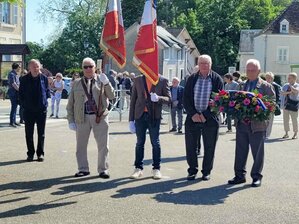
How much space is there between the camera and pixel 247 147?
29.8 ft

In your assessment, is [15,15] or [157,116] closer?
[157,116]

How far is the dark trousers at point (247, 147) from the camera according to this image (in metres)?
8.91

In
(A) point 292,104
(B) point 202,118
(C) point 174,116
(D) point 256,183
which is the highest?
(A) point 292,104

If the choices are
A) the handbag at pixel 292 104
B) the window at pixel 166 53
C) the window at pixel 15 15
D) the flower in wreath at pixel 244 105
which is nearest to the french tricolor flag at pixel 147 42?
the flower in wreath at pixel 244 105

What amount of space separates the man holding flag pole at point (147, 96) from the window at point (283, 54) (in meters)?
51.9

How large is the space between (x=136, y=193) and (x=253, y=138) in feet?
7.41

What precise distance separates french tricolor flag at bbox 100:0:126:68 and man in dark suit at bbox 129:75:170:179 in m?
0.56

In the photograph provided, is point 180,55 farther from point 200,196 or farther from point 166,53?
point 200,196

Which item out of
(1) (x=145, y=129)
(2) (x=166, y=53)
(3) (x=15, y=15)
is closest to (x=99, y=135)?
(1) (x=145, y=129)

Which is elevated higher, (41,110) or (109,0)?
(109,0)

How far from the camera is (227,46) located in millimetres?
67188

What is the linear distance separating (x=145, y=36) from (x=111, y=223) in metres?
4.07

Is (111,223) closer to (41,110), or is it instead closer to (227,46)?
(41,110)

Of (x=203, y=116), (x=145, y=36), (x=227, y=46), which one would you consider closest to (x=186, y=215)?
(x=203, y=116)
